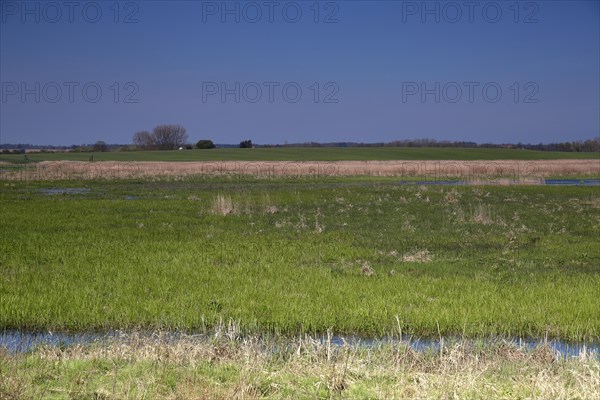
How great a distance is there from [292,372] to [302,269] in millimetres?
8392

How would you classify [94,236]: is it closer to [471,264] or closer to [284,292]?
[284,292]

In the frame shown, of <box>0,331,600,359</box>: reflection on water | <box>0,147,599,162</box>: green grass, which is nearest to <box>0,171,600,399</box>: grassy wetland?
<box>0,331,600,359</box>: reflection on water

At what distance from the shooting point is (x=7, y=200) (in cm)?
3669

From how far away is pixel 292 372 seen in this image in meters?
8.84

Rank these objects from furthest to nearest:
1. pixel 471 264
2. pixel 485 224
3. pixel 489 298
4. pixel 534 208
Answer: pixel 534 208
pixel 485 224
pixel 471 264
pixel 489 298

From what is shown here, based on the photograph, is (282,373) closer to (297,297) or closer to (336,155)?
(297,297)

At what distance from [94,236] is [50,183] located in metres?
34.5

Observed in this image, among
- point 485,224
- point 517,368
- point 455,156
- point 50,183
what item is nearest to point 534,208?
point 485,224

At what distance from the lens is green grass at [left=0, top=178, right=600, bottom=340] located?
41.4ft

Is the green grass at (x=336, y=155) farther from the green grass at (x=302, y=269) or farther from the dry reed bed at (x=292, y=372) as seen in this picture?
the dry reed bed at (x=292, y=372)

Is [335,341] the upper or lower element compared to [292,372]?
lower

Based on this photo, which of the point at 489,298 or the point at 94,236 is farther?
the point at 94,236

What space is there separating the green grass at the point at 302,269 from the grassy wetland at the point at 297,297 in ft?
0.21

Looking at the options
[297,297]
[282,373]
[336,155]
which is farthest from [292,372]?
[336,155]
